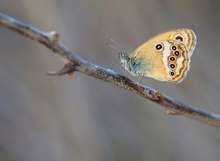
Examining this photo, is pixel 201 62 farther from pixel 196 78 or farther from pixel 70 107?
pixel 70 107

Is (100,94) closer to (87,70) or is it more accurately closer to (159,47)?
(159,47)

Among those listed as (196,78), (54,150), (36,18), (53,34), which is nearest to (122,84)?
(53,34)

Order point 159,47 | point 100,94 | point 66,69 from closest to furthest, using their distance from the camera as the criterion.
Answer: point 66,69
point 159,47
point 100,94

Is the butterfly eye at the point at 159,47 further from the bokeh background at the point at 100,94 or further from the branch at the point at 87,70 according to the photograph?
the bokeh background at the point at 100,94

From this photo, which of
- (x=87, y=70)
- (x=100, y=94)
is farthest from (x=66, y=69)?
(x=100, y=94)

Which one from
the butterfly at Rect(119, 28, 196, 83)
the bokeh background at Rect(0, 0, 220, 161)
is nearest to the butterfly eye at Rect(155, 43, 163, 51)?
the butterfly at Rect(119, 28, 196, 83)
